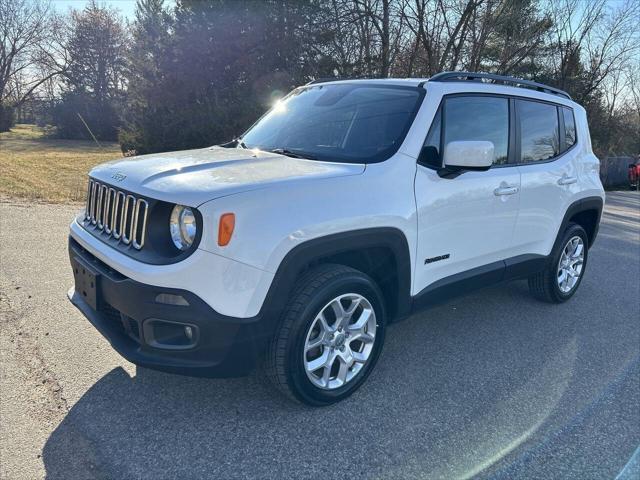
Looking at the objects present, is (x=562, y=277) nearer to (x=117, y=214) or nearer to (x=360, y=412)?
(x=360, y=412)

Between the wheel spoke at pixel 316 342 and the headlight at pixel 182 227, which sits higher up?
the headlight at pixel 182 227

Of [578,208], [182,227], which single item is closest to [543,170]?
[578,208]

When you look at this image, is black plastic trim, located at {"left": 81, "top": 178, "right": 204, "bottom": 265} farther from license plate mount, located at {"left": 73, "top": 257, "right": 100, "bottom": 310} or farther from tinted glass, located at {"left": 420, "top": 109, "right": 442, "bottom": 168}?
tinted glass, located at {"left": 420, "top": 109, "right": 442, "bottom": 168}

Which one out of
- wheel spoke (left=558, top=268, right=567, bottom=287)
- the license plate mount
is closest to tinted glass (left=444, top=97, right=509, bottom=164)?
wheel spoke (left=558, top=268, right=567, bottom=287)

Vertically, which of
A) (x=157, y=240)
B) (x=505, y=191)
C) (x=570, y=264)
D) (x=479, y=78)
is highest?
(x=479, y=78)

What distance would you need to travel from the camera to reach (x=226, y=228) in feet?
7.82

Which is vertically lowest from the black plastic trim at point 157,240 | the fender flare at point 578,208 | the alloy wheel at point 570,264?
the alloy wheel at point 570,264

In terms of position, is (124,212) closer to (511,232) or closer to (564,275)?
(511,232)

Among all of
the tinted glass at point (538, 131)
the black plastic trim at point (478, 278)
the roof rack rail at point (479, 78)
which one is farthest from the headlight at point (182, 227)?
the tinted glass at point (538, 131)

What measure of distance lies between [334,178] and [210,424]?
1.53 meters

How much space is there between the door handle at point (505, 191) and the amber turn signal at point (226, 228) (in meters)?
2.18

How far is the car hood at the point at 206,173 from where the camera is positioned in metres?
2.51

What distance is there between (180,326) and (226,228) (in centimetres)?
57

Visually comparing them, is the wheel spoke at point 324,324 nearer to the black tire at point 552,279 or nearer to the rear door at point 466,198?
the rear door at point 466,198
